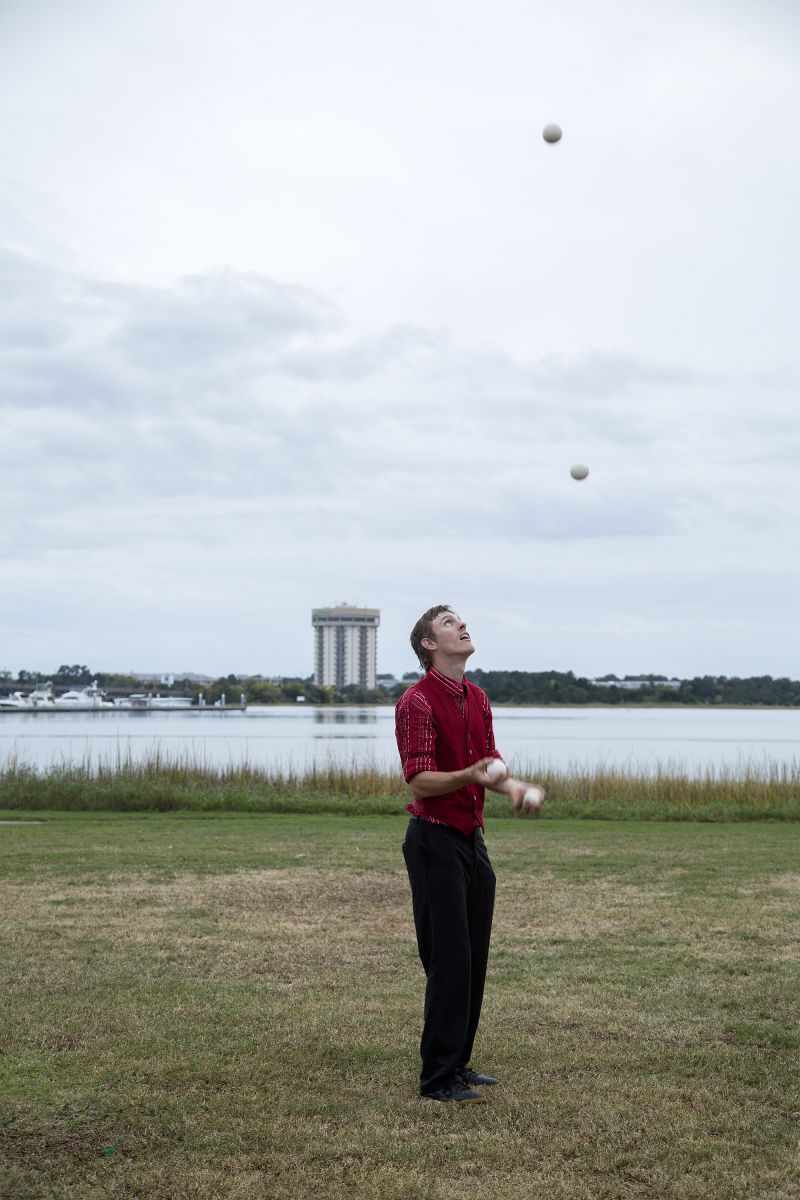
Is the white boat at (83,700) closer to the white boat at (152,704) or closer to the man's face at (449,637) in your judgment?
the white boat at (152,704)

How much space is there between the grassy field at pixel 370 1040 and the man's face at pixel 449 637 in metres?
1.92

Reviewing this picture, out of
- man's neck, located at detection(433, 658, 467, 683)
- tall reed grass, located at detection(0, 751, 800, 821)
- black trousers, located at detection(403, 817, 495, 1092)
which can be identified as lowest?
tall reed grass, located at detection(0, 751, 800, 821)

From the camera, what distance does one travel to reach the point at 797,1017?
20.4ft

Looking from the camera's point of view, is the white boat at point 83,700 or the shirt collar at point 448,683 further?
the white boat at point 83,700

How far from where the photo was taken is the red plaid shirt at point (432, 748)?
5016 mm

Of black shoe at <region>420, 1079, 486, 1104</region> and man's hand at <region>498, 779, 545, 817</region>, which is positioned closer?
man's hand at <region>498, 779, 545, 817</region>

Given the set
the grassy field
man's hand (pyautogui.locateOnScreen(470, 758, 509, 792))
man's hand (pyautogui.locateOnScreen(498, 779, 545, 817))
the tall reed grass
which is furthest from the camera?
the tall reed grass

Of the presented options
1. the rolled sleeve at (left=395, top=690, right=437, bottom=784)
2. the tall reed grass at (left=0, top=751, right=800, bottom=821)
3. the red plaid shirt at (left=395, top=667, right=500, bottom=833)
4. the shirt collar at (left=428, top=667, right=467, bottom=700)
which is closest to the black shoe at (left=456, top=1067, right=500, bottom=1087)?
the red plaid shirt at (left=395, top=667, right=500, bottom=833)

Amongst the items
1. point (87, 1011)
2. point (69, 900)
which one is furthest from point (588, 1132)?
point (69, 900)

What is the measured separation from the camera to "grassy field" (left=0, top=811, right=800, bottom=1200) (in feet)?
13.8

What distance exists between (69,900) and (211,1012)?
3.82 meters

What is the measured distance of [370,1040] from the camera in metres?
5.85

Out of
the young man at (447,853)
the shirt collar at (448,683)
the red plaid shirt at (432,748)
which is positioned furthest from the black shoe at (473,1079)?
the shirt collar at (448,683)

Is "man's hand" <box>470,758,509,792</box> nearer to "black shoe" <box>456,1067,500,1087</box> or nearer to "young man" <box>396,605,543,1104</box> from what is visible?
"young man" <box>396,605,543,1104</box>
